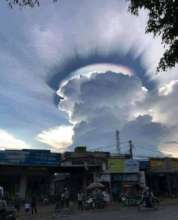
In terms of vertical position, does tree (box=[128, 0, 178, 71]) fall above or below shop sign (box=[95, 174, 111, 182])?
below

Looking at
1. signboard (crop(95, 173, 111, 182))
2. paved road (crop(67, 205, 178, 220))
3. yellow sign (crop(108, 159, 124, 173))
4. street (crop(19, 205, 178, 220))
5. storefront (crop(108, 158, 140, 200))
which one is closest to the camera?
paved road (crop(67, 205, 178, 220))

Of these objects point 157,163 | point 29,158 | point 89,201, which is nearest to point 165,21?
point 89,201

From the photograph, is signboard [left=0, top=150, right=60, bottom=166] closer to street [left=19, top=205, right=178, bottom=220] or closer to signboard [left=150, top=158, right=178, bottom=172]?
signboard [left=150, top=158, right=178, bottom=172]

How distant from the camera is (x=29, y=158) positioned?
52.3m

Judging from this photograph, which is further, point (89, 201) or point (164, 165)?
point (164, 165)

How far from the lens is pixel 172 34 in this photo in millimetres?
10109

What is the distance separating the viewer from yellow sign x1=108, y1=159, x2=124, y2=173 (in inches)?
2229

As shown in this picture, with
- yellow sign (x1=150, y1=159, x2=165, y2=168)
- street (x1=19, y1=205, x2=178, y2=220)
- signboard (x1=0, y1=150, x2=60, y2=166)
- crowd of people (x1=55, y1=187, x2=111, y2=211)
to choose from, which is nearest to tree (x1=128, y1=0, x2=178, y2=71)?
street (x1=19, y1=205, x2=178, y2=220)

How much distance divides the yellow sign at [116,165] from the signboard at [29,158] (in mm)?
6446

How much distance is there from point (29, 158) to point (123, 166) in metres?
11.8

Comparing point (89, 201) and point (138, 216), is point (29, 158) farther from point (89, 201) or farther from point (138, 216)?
point (138, 216)

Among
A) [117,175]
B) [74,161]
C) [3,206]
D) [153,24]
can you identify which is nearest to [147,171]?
[117,175]

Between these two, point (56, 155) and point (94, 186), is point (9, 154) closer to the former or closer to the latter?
point (56, 155)

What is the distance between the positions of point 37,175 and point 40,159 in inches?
248
